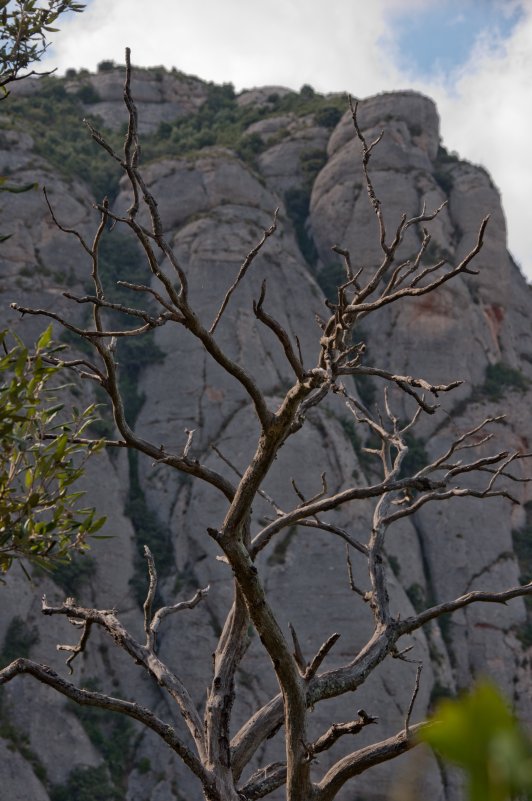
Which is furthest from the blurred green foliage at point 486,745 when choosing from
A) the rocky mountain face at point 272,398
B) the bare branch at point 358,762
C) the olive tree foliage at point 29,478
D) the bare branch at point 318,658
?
the rocky mountain face at point 272,398

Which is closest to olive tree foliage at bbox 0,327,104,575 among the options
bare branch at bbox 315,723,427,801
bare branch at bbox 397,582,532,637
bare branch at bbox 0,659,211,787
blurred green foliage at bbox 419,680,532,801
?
bare branch at bbox 0,659,211,787

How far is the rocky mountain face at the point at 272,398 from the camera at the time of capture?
2692cm

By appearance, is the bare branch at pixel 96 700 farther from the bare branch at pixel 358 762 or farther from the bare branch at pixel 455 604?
the bare branch at pixel 455 604

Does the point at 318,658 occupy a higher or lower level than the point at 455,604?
lower

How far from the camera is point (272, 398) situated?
34.6 metres

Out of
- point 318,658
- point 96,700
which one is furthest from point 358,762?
point 96,700

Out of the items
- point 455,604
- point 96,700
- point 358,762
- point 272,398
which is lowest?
point 358,762

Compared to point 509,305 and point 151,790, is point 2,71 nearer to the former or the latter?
point 151,790

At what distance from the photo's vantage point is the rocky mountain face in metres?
26.9

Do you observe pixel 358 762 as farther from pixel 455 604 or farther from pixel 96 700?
pixel 96 700

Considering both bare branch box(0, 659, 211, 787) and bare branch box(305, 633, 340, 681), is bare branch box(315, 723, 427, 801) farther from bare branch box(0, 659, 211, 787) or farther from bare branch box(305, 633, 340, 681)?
bare branch box(0, 659, 211, 787)

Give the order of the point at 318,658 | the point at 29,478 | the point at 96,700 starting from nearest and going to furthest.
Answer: the point at 29,478
the point at 318,658
the point at 96,700

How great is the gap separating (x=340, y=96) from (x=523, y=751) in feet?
191

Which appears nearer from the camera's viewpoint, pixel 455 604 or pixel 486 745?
pixel 486 745
